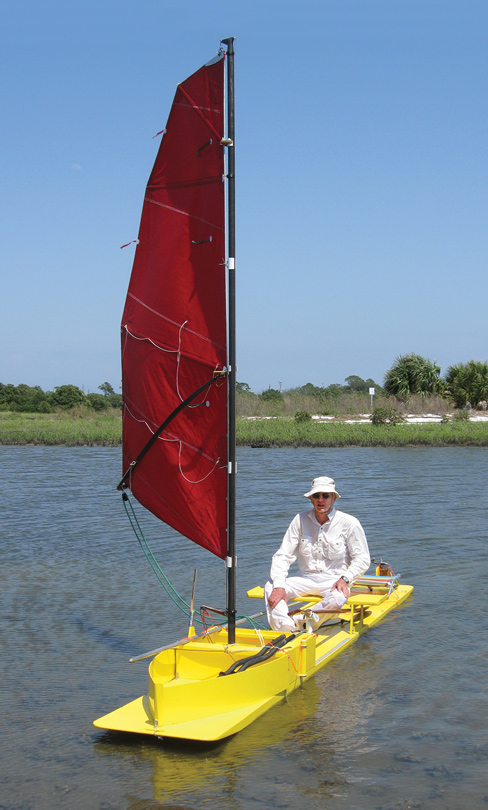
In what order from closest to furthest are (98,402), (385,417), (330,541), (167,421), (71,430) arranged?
(167,421), (330,541), (385,417), (71,430), (98,402)

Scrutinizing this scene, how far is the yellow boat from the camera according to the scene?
5.70 meters

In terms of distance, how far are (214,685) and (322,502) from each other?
207 centimetres

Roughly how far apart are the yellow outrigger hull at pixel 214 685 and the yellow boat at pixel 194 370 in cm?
1

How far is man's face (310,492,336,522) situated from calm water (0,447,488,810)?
4.44ft

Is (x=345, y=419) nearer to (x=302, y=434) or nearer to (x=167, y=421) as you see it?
(x=302, y=434)

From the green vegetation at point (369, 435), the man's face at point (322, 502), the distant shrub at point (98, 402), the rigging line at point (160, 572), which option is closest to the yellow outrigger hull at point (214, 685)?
the rigging line at point (160, 572)

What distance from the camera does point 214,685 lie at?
16.8ft

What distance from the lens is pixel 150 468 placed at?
614 centimetres

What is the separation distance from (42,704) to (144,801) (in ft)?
6.20

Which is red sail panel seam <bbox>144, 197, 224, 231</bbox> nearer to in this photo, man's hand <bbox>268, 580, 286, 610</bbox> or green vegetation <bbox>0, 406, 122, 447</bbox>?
man's hand <bbox>268, 580, 286, 610</bbox>

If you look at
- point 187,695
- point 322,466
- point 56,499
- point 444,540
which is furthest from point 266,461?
point 187,695

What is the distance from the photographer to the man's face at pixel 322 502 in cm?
675

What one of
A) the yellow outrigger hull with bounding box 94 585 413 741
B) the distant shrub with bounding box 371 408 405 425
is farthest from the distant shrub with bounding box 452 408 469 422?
the yellow outrigger hull with bounding box 94 585 413 741

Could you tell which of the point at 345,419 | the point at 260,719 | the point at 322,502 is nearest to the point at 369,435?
the point at 345,419
